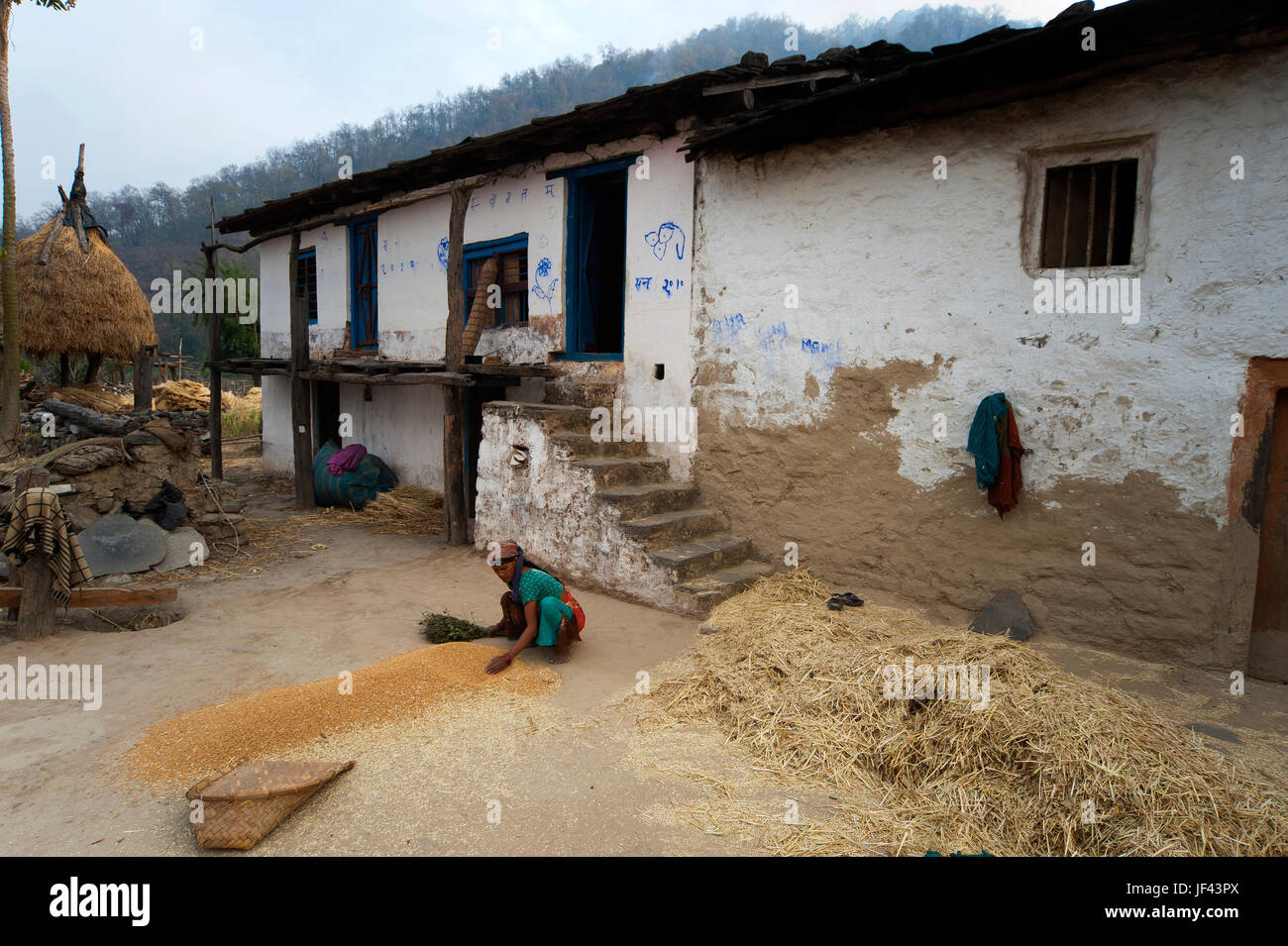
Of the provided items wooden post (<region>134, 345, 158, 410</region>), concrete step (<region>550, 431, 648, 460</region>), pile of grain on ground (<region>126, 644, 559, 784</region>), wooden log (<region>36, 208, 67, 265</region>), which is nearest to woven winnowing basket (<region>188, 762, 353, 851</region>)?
pile of grain on ground (<region>126, 644, 559, 784</region>)

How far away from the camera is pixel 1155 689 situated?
4.51 meters

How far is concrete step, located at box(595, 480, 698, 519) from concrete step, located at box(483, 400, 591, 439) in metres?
0.89

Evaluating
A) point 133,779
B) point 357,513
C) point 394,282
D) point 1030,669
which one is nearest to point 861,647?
point 1030,669

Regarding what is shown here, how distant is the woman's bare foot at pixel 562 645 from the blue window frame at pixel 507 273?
5.23 m

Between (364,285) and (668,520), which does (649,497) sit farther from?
(364,285)

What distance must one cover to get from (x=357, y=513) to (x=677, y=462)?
Answer: 17.7 feet

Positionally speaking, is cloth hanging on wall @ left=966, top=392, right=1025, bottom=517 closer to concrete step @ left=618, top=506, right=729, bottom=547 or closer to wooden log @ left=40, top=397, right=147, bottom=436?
concrete step @ left=618, top=506, right=729, bottom=547

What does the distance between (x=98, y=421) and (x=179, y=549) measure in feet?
5.81

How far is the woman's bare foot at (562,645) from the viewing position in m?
5.09

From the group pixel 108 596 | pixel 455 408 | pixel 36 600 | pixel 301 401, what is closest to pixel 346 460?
pixel 301 401

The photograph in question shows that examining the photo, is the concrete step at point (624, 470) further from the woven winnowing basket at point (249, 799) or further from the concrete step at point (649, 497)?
the woven winnowing basket at point (249, 799)

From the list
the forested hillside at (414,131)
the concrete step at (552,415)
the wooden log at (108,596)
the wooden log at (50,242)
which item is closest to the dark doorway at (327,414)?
the wooden log at (50,242)

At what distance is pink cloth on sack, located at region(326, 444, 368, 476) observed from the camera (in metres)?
11.0

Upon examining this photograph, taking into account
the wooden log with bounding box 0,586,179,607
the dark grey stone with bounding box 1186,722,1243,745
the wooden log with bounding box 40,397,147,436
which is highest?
the wooden log with bounding box 40,397,147,436
